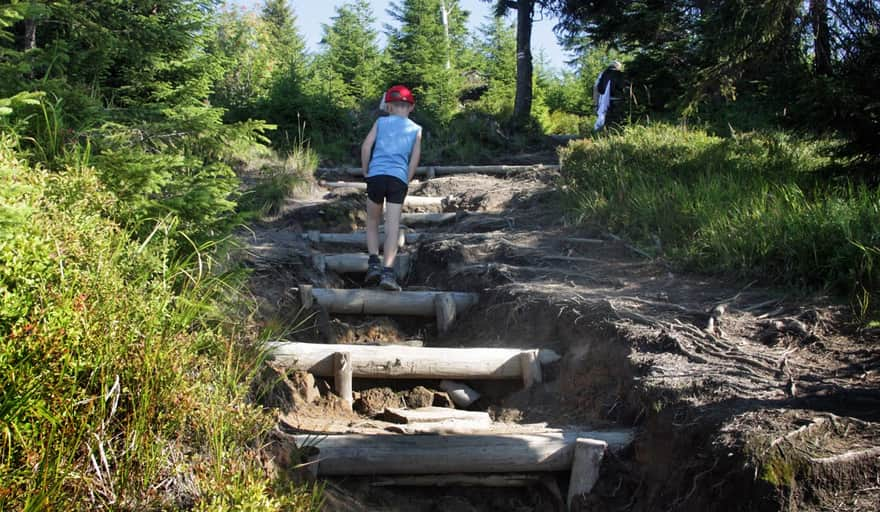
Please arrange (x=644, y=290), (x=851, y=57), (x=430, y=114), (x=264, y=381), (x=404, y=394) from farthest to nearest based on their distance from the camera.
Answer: (x=430, y=114), (x=851, y=57), (x=644, y=290), (x=404, y=394), (x=264, y=381)

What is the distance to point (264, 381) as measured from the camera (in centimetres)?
417

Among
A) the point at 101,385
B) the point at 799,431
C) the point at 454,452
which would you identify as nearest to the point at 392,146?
the point at 454,452

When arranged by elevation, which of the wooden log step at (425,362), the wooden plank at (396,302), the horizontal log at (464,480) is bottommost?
the horizontal log at (464,480)

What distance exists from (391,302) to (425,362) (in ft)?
4.13

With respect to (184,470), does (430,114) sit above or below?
above

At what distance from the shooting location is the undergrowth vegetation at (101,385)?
257cm

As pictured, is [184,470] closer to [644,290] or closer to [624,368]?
[624,368]

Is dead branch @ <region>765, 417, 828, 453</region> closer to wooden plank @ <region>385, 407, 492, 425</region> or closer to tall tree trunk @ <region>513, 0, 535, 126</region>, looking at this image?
wooden plank @ <region>385, 407, 492, 425</region>

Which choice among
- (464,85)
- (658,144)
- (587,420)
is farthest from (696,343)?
(464,85)

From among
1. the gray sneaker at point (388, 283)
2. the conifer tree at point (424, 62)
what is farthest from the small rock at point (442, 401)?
the conifer tree at point (424, 62)

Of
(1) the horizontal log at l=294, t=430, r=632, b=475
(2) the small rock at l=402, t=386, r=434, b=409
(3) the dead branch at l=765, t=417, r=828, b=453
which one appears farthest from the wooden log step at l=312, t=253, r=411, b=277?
(3) the dead branch at l=765, t=417, r=828, b=453

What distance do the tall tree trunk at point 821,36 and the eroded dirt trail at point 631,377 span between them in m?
3.57

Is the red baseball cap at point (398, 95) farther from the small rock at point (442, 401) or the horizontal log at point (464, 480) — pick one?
the horizontal log at point (464, 480)

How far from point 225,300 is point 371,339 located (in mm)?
1759
